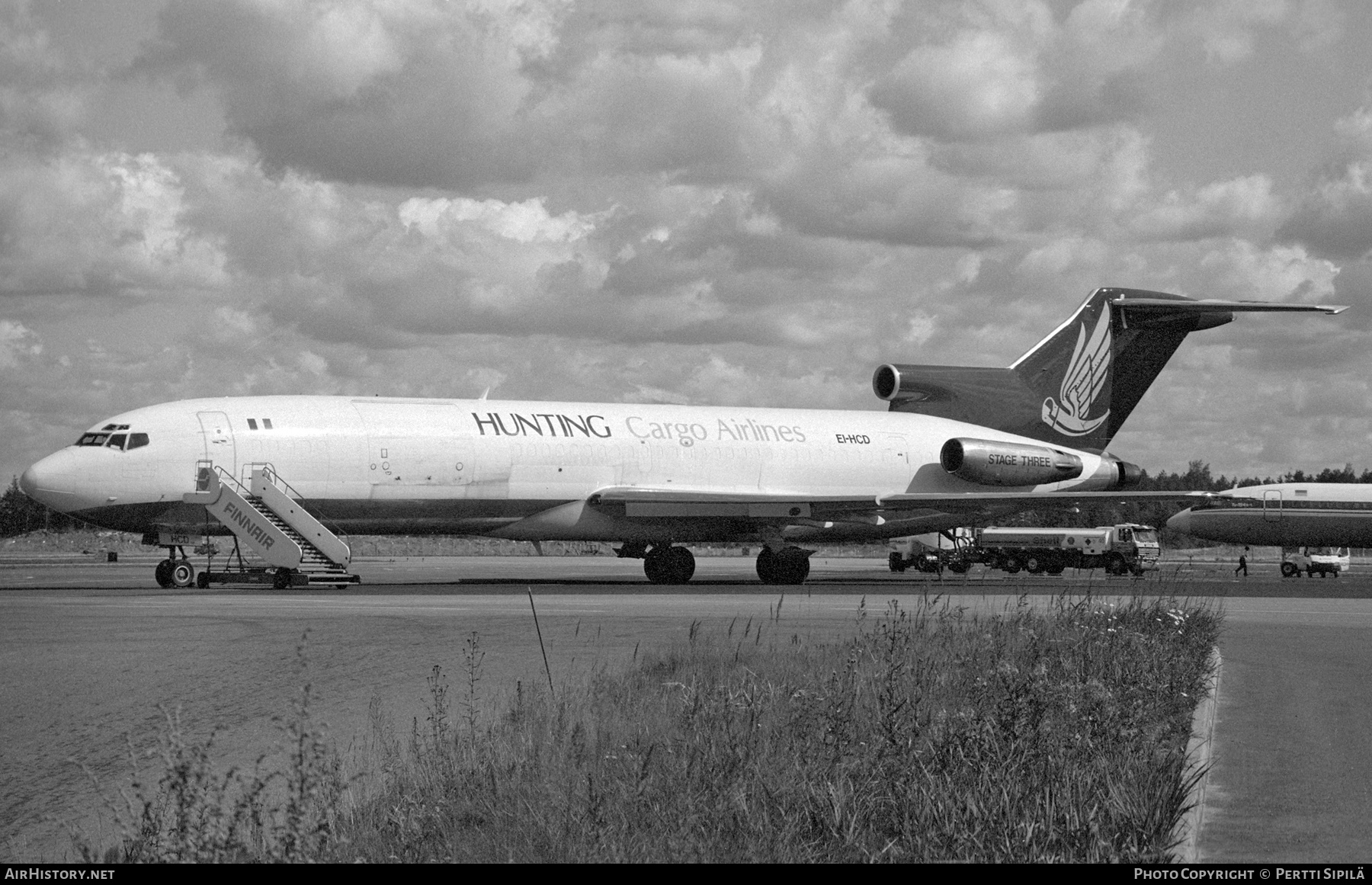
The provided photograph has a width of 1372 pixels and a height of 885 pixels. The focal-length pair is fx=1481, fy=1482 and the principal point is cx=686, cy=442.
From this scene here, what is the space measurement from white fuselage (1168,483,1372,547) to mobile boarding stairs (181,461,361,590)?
40965 millimetres

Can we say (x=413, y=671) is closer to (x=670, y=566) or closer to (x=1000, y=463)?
(x=670, y=566)

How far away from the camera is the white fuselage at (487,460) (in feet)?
102

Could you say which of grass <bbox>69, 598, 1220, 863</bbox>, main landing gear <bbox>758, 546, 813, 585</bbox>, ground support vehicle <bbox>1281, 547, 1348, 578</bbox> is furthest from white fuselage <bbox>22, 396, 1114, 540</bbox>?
ground support vehicle <bbox>1281, 547, 1348, 578</bbox>

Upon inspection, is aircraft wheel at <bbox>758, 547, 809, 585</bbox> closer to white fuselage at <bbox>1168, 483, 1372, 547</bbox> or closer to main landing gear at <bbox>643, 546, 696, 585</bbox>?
main landing gear at <bbox>643, 546, 696, 585</bbox>

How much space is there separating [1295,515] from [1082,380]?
2076 cm

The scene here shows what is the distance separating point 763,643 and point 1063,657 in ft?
15.8

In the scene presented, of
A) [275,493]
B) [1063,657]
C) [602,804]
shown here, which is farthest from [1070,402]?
[602,804]

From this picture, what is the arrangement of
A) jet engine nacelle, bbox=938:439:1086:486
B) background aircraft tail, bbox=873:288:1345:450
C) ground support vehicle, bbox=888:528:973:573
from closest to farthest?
jet engine nacelle, bbox=938:439:1086:486 → background aircraft tail, bbox=873:288:1345:450 → ground support vehicle, bbox=888:528:973:573

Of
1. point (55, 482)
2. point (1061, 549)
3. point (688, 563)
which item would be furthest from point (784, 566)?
point (1061, 549)

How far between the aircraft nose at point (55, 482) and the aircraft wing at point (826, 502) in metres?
11.6

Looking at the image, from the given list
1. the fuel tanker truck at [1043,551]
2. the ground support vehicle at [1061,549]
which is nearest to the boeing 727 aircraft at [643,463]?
the fuel tanker truck at [1043,551]

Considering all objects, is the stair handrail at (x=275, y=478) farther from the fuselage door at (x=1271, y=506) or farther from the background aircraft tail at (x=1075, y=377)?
the fuselage door at (x=1271, y=506)

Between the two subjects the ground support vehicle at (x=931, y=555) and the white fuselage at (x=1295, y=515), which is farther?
the ground support vehicle at (x=931, y=555)

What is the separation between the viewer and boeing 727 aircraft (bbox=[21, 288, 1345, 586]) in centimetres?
3122
